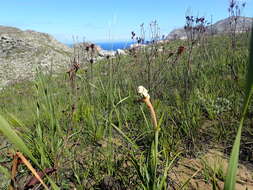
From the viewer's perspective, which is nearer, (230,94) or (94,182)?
(94,182)

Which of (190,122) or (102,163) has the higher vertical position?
(190,122)

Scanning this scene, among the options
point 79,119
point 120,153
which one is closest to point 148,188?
point 120,153

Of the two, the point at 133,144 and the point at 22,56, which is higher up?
the point at 22,56

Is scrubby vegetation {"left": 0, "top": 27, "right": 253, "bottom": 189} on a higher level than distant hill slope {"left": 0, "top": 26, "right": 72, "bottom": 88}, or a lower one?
lower

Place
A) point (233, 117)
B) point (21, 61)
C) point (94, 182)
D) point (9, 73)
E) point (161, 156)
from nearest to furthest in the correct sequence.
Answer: point (94, 182)
point (161, 156)
point (233, 117)
point (9, 73)
point (21, 61)

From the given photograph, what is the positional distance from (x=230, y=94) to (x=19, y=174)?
2.06 meters

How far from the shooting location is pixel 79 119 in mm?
2131

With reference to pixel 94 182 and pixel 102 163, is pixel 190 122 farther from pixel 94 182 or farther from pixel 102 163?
pixel 94 182

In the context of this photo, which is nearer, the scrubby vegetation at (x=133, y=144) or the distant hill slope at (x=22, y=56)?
the scrubby vegetation at (x=133, y=144)

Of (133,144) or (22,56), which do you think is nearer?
(133,144)

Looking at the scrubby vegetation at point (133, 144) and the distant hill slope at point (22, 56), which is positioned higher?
the distant hill slope at point (22, 56)

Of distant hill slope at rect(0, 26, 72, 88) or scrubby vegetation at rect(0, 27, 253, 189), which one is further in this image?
distant hill slope at rect(0, 26, 72, 88)

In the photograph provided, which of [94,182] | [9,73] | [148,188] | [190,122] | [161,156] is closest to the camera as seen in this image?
[148,188]

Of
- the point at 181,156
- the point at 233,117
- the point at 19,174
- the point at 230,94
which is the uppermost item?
Result: the point at 230,94
